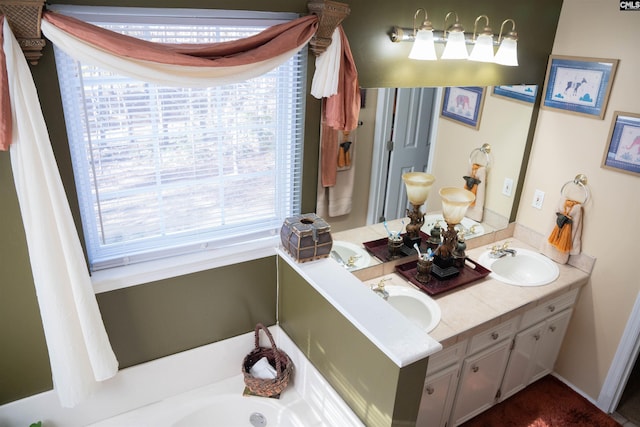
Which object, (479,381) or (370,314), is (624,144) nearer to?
(479,381)

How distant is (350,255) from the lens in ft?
8.27

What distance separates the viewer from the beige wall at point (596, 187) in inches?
97.7

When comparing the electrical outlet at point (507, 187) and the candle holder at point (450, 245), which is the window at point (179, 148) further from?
the electrical outlet at point (507, 187)

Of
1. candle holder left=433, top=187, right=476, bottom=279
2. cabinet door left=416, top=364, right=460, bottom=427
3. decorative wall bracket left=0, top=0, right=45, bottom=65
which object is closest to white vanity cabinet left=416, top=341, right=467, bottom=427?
cabinet door left=416, top=364, right=460, bottom=427

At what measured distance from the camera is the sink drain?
2.19 m

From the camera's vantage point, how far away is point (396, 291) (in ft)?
8.03

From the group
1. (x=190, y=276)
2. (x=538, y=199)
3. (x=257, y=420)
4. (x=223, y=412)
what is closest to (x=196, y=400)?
(x=223, y=412)

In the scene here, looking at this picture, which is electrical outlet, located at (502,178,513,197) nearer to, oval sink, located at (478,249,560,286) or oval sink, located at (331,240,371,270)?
oval sink, located at (478,249,560,286)

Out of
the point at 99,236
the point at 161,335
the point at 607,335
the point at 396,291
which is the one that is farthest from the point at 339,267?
the point at 607,335

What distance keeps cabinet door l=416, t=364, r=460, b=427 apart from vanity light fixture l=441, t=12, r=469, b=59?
4.96ft

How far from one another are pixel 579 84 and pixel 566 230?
2.72 feet

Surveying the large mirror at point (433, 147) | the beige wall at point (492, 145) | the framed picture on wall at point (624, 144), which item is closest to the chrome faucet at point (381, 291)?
the large mirror at point (433, 147)

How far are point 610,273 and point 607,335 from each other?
38 cm

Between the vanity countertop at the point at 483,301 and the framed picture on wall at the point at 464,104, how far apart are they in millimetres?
920
